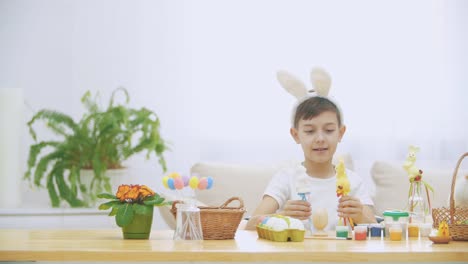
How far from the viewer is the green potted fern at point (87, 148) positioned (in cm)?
374

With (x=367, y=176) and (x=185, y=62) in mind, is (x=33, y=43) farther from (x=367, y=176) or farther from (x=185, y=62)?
(x=367, y=176)

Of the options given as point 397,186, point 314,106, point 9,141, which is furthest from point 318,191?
point 9,141

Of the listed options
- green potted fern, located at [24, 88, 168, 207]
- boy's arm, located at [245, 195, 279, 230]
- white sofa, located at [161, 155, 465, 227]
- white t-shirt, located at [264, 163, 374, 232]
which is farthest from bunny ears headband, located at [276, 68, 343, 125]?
green potted fern, located at [24, 88, 168, 207]

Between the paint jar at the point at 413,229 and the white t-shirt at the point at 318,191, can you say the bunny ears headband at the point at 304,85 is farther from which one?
the paint jar at the point at 413,229

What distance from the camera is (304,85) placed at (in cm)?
265

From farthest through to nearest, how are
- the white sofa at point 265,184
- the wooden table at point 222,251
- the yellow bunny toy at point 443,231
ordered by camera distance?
the white sofa at point 265,184 < the yellow bunny toy at point 443,231 < the wooden table at point 222,251

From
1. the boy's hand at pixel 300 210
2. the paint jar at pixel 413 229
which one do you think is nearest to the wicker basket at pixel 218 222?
the boy's hand at pixel 300 210

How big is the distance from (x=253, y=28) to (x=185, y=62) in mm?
394

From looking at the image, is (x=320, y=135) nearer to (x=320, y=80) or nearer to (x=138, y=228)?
(x=320, y=80)

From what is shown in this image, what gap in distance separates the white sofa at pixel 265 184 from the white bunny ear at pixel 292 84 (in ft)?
2.82

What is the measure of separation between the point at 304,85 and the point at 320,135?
0.18m

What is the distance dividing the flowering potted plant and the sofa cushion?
157 cm

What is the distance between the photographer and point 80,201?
375 centimetres

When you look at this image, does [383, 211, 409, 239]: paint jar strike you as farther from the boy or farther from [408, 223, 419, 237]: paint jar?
the boy
